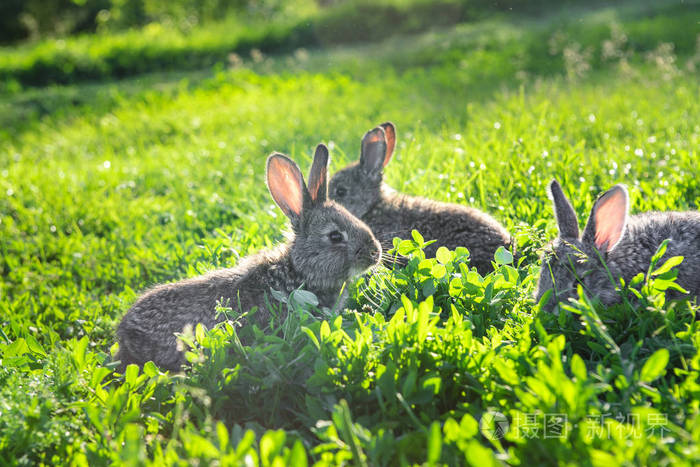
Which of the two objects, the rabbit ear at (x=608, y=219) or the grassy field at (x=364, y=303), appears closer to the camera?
the grassy field at (x=364, y=303)

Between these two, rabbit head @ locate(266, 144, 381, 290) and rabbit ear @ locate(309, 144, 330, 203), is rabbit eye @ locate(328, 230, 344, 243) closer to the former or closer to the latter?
rabbit head @ locate(266, 144, 381, 290)

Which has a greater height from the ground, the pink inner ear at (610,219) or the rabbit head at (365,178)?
the pink inner ear at (610,219)

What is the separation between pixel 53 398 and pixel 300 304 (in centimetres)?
153

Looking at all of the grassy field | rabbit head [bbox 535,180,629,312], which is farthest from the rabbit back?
rabbit head [bbox 535,180,629,312]

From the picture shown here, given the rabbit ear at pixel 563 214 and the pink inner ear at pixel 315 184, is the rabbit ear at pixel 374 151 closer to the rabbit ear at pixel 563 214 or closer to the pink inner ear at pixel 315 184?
the pink inner ear at pixel 315 184

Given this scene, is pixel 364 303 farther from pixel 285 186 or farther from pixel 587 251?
pixel 587 251

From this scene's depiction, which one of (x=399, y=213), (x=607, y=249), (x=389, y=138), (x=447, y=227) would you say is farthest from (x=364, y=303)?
(x=389, y=138)

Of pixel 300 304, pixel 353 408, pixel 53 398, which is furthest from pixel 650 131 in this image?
pixel 53 398

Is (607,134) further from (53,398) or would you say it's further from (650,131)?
(53,398)

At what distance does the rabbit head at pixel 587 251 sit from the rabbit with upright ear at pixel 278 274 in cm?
135

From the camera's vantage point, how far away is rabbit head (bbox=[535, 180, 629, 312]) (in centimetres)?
356

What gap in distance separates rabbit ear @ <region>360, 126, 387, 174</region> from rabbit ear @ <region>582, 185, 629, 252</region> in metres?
2.91

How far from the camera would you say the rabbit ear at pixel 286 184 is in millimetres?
4504

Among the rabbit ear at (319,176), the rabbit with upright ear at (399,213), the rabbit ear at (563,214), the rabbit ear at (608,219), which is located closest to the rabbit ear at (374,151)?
the rabbit with upright ear at (399,213)
